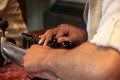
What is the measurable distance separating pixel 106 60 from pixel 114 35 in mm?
43

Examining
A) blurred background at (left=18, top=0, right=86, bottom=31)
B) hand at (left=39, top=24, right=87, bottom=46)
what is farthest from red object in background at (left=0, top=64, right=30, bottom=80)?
blurred background at (left=18, top=0, right=86, bottom=31)

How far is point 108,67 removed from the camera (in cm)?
40

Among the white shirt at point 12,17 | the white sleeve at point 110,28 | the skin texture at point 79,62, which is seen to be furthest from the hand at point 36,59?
the white shirt at point 12,17

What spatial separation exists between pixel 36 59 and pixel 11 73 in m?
0.29

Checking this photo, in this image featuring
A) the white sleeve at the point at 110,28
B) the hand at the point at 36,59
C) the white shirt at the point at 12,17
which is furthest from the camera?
the white shirt at the point at 12,17

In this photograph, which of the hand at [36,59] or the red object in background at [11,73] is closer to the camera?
the hand at [36,59]

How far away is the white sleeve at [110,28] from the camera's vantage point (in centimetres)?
40

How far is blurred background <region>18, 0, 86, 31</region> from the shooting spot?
2413 mm

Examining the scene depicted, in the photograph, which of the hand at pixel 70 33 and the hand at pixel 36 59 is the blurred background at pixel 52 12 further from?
the hand at pixel 36 59

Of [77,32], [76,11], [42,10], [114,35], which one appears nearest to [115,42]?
[114,35]

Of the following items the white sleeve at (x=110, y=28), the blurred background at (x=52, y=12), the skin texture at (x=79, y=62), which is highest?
the white sleeve at (x=110, y=28)

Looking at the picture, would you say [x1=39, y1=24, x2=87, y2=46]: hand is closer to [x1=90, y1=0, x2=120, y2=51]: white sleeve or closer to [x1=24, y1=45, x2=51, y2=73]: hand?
[x1=24, y1=45, x2=51, y2=73]: hand

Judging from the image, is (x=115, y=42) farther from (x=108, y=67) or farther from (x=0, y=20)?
(x=0, y=20)

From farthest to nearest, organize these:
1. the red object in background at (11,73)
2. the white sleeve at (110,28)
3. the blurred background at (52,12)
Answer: the blurred background at (52,12)
the red object in background at (11,73)
the white sleeve at (110,28)
